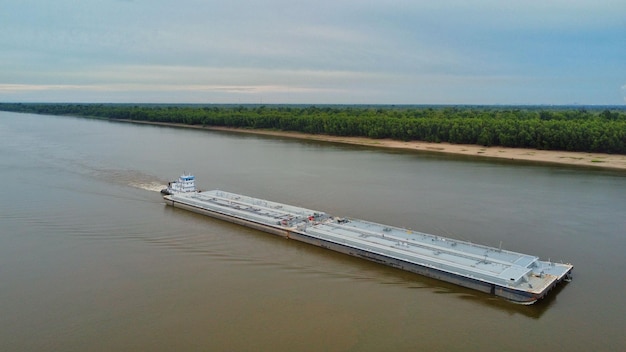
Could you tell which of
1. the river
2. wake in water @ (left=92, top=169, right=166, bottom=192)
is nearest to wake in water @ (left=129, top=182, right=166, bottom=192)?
wake in water @ (left=92, top=169, right=166, bottom=192)

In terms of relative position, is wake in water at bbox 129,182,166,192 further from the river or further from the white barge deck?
the white barge deck

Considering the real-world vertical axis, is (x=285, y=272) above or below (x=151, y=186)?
below

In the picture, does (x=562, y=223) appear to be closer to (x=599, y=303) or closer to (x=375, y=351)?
(x=599, y=303)

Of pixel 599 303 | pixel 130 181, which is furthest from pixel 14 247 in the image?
pixel 599 303

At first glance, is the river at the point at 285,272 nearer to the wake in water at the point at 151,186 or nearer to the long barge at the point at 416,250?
the wake in water at the point at 151,186

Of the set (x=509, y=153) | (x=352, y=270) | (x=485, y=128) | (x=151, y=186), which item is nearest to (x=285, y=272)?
(x=352, y=270)

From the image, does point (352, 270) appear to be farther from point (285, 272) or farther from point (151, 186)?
point (151, 186)

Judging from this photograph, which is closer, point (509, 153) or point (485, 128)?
point (509, 153)
